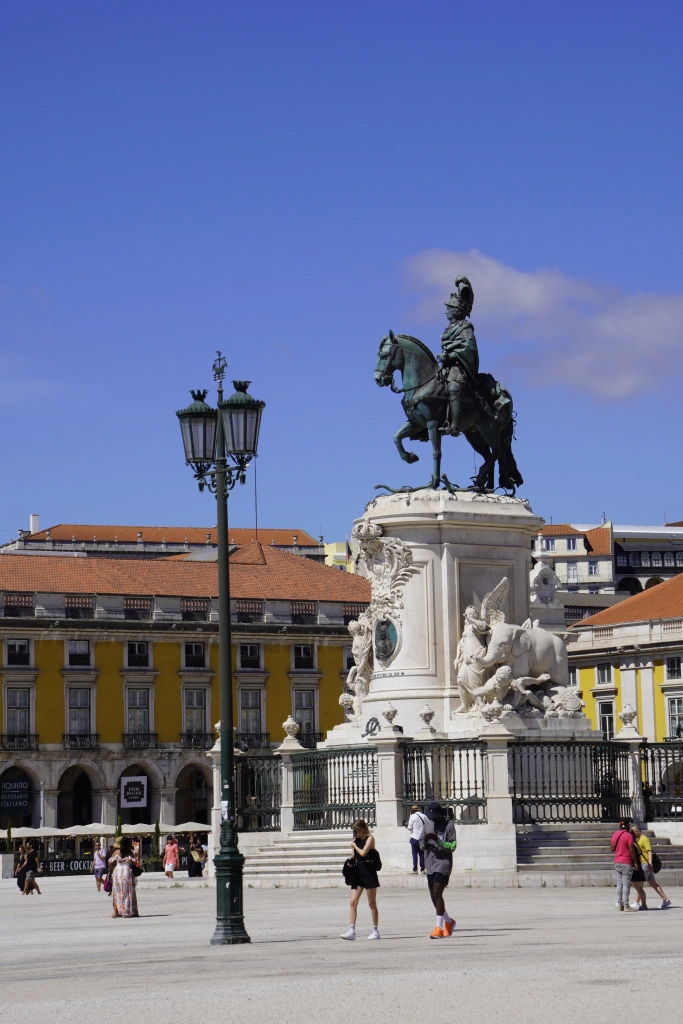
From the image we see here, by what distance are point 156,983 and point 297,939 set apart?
4.41 meters

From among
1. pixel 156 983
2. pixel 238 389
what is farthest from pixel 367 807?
pixel 156 983

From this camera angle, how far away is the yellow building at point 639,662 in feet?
252

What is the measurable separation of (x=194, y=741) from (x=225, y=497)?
60991 millimetres

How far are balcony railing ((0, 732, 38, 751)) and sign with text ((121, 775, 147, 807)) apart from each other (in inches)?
A: 147

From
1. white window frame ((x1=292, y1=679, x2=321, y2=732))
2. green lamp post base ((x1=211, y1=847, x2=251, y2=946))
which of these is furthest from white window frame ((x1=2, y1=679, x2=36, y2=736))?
green lamp post base ((x1=211, y1=847, x2=251, y2=946))

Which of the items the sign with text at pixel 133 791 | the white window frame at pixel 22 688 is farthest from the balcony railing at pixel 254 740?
the white window frame at pixel 22 688

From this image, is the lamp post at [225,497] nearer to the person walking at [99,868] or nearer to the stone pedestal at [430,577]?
the stone pedestal at [430,577]

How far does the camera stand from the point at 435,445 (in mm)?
32062

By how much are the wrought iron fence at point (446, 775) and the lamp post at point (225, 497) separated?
964 centimetres

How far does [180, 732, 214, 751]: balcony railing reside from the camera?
79.4 m

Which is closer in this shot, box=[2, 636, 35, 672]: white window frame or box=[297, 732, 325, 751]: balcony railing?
box=[2, 636, 35, 672]: white window frame

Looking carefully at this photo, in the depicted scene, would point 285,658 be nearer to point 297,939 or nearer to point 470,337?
point 470,337

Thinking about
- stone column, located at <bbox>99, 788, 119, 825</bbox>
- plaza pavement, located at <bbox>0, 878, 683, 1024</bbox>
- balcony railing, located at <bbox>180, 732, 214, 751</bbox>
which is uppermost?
balcony railing, located at <bbox>180, 732, 214, 751</bbox>

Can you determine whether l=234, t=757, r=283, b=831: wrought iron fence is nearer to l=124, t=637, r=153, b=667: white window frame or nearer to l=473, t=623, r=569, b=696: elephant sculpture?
l=473, t=623, r=569, b=696: elephant sculpture
